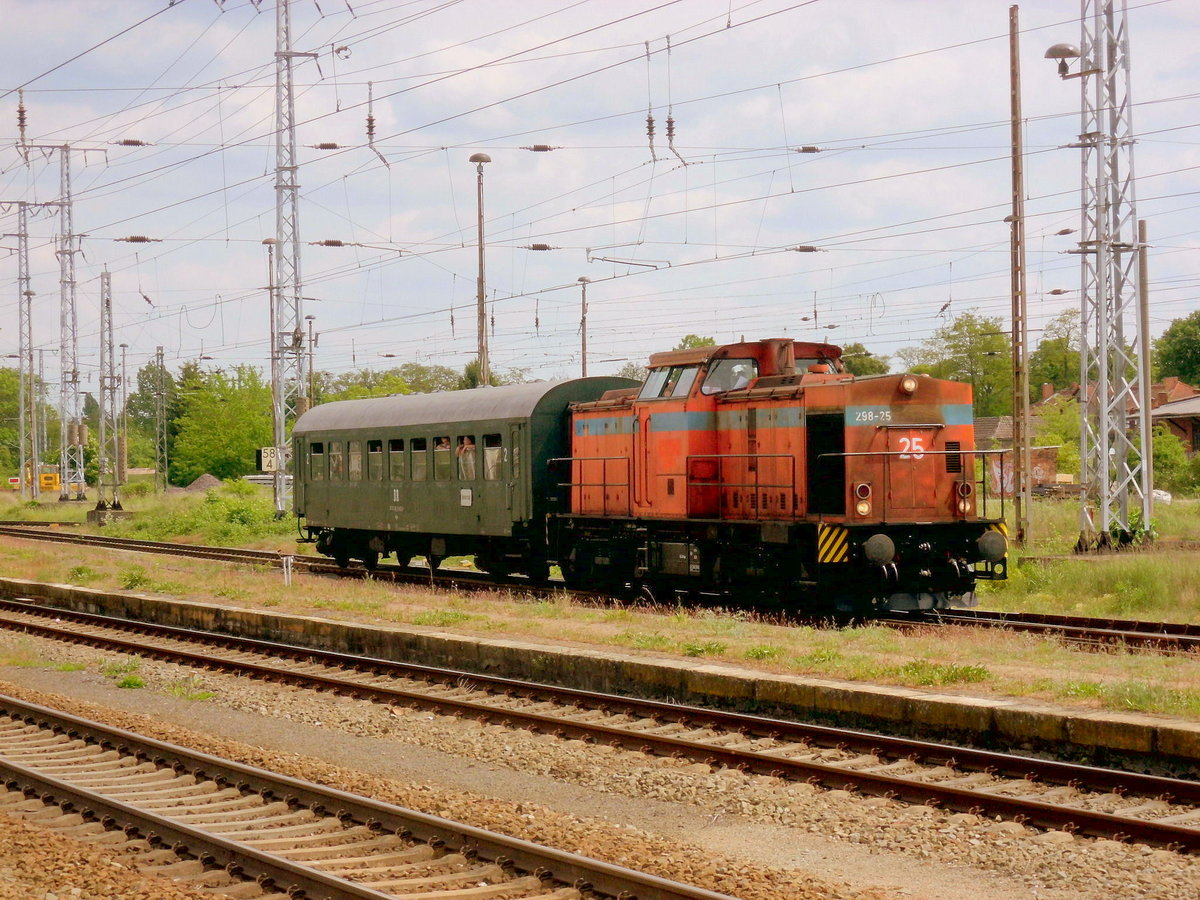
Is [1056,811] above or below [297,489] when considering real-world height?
below

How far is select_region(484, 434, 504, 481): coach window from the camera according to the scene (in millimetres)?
22031

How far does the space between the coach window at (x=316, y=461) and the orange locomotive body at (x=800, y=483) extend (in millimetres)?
10720

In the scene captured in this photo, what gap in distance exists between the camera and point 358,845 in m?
7.62

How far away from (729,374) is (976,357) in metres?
71.4

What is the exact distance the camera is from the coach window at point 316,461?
28.0 metres

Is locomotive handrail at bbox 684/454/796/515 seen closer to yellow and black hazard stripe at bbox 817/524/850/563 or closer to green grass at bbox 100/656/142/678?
yellow and black hazard stripe at bbox 817/524/850/563

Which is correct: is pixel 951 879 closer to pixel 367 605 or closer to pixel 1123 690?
pixel 1123 690

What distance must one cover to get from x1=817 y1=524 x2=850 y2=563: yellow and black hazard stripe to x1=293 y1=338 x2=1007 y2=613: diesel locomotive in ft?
0.09

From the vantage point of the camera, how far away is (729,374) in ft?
59.7

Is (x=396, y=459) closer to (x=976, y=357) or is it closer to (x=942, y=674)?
(x=942, y=674)

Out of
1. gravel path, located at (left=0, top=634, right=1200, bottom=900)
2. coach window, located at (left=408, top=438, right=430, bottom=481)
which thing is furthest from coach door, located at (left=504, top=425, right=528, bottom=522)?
gravel path, located at (left=0, top=634, right=1200, bottom=900)

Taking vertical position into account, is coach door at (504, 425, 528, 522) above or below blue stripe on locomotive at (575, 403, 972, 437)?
below

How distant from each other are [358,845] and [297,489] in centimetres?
2248

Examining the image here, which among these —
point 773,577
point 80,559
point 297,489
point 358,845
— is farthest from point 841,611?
point 80,559
